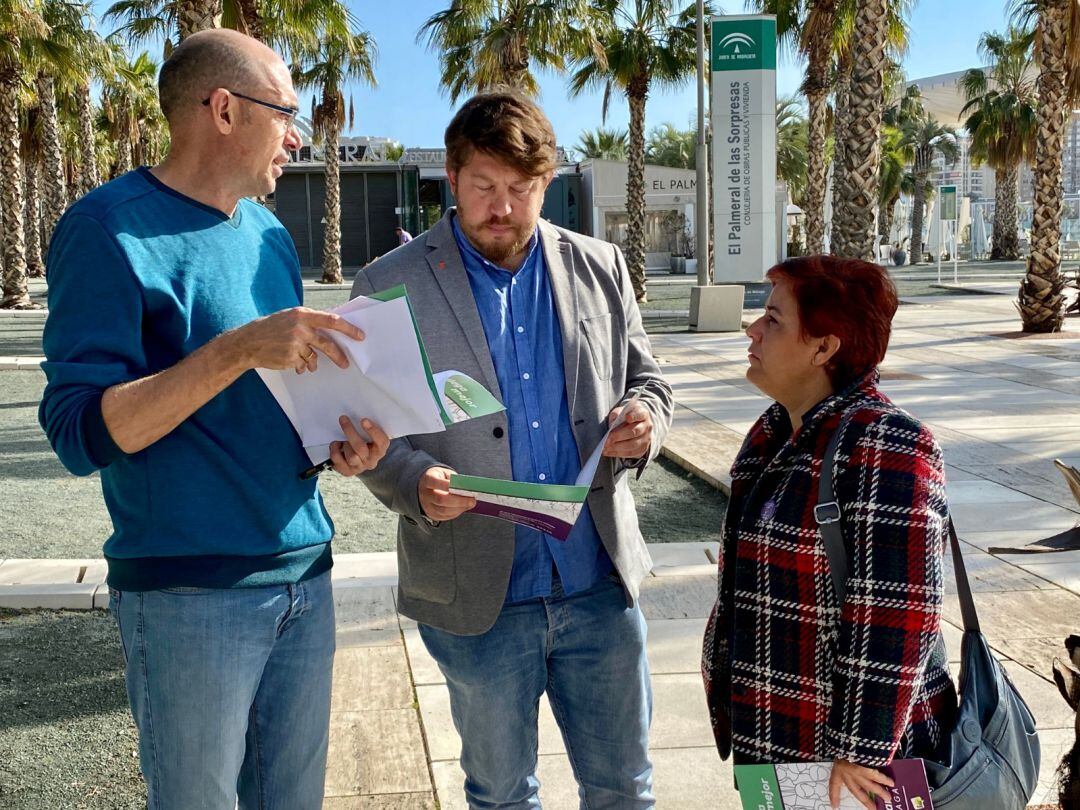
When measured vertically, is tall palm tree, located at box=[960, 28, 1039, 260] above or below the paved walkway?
above

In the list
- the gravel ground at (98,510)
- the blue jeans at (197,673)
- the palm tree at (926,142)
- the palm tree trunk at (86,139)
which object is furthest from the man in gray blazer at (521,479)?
→ the palm tree at (926,142)

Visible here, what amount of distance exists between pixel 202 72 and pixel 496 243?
0.75 metres

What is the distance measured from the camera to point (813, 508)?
2.22 metres

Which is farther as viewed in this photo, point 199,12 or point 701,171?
point 701,171

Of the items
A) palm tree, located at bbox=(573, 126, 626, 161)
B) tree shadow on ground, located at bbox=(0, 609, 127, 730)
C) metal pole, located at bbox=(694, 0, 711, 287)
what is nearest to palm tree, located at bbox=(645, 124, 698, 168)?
palm tree, located at bbox=(573, 126, 626, 161)

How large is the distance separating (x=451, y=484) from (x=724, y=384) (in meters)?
11.2

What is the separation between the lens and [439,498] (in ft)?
7.46

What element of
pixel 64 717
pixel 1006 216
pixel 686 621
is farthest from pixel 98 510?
pixel 1006 216

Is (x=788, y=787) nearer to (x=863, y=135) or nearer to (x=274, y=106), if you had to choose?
(x=274, y=106)

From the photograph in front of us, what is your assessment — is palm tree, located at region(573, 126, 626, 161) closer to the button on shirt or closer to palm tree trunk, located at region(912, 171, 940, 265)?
palm tree trunk, located at region(912, 171, 940, 265)

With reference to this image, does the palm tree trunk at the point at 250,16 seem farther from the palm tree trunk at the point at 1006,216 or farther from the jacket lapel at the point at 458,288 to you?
the palm tree trunk at the point at 1006,216

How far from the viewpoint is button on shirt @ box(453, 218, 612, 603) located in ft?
8.31

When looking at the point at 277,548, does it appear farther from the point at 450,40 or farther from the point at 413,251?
the point at 450,40

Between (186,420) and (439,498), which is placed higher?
(186,420)
